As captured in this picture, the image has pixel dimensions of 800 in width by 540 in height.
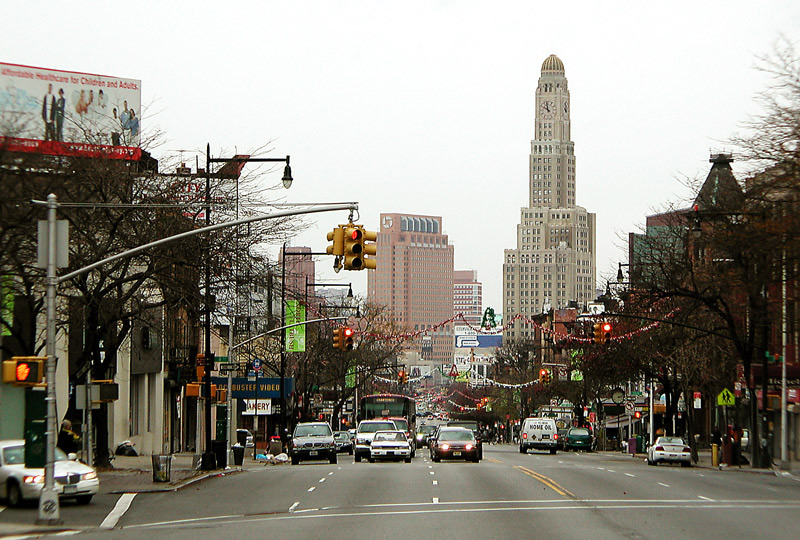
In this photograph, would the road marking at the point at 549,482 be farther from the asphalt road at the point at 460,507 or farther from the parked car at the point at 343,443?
the parked car at the point at 343,443

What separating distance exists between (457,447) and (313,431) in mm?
7220

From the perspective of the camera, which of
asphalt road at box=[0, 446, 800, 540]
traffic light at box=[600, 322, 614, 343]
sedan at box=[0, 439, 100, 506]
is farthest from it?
traffic light at box=[600, 322, 614, 343]

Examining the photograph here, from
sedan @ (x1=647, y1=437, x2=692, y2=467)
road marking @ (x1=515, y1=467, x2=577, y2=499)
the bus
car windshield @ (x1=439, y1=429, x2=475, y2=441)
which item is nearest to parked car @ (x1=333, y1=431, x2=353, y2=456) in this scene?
the bus

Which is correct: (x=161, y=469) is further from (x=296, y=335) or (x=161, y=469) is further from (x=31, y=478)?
(x=296, y=335)

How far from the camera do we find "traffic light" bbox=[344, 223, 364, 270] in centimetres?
2186

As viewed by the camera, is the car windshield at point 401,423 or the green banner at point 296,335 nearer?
the green banner at point 296,335

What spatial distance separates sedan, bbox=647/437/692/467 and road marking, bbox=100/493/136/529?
2987 centimetres

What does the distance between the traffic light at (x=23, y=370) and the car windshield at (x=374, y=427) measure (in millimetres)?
32109

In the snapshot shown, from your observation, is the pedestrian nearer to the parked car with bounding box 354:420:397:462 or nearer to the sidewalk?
the sidewalk

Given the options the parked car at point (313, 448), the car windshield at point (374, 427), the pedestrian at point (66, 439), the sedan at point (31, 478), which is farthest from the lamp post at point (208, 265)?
the car windshield at point (374, 427)

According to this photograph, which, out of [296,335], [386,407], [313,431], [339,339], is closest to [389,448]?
[313,431]

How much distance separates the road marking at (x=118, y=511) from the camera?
70.1ft

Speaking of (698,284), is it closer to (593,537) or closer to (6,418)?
(6,418)

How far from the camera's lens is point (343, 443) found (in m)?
65.2
